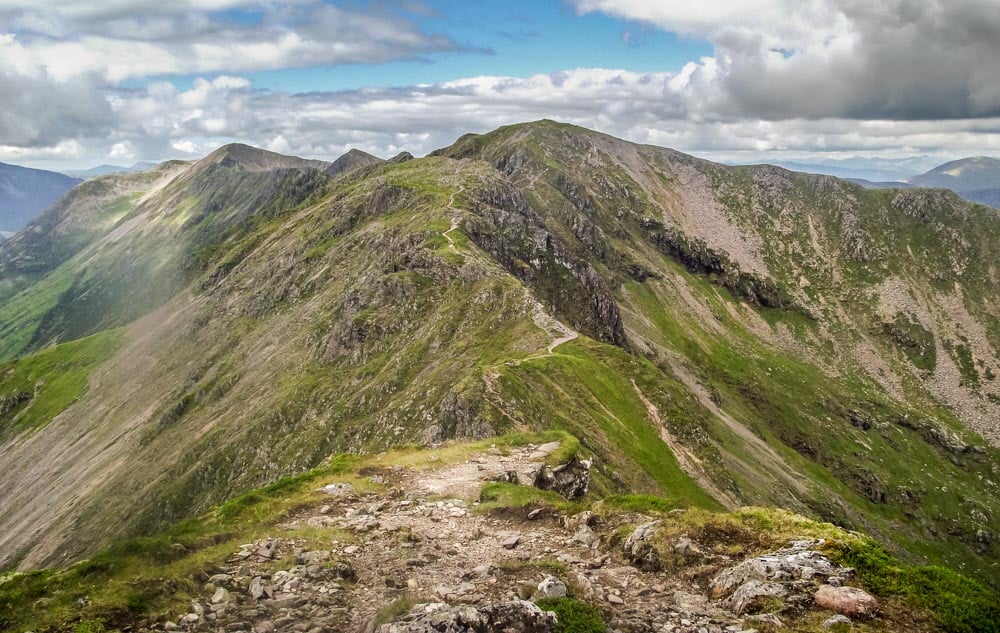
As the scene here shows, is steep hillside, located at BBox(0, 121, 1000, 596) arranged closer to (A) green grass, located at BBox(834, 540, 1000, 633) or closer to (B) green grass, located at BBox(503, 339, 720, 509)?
(B) green grass, located at BBox(503, 339, 720, 509)

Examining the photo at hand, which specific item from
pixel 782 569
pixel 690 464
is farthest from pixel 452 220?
pixel 782 569

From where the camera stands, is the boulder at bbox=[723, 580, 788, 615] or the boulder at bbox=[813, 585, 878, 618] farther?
the boulder at bbox=[723, 580, 788, 615]

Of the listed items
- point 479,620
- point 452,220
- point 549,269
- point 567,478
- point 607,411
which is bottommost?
point 607,411

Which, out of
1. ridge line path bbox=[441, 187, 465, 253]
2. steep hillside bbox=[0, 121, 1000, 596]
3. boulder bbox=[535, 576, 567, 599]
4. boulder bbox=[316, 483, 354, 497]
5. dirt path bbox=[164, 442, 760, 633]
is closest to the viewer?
dirt path bbox=[164, 442, 760, 633]

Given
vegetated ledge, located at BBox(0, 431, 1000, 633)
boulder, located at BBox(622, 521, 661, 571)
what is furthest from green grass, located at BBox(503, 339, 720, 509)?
boulder, located at BBox(622, 521, 661, 571)

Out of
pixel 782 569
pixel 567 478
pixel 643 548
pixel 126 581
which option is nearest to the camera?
pixel 782 569

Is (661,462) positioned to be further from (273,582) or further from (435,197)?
(435,197)

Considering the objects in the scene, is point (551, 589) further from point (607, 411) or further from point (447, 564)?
point (607, 411)
